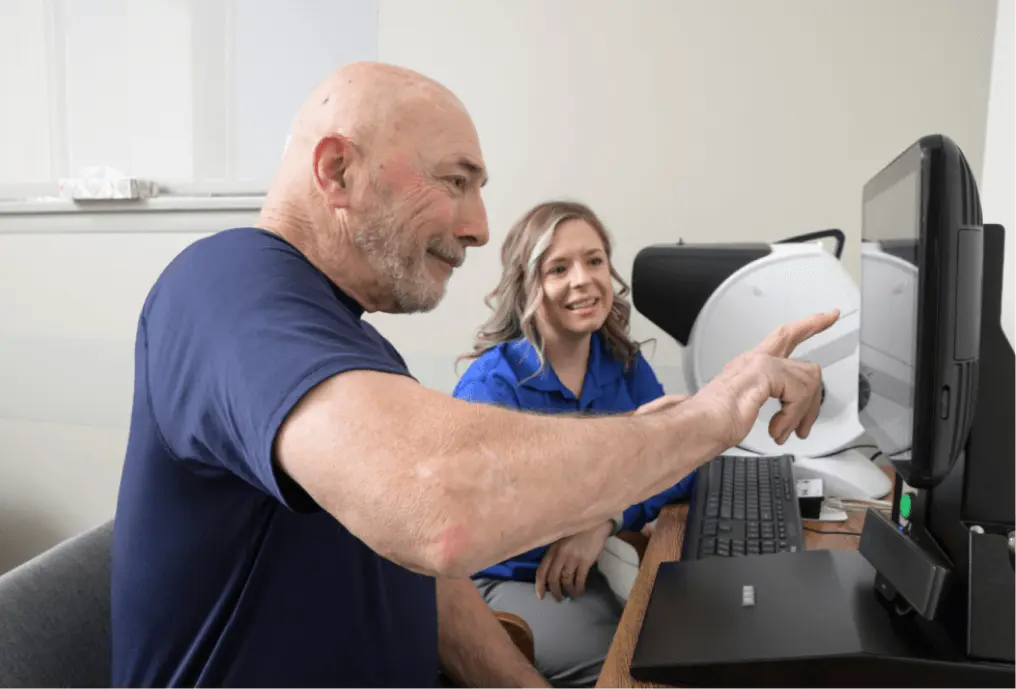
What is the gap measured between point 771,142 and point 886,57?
312 millimetres

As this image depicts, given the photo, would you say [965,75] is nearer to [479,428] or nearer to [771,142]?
[771,142]

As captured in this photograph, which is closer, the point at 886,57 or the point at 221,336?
the point at 221,336

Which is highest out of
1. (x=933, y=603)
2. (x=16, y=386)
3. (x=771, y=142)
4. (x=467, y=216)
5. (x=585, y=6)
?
(x=585, y=6)

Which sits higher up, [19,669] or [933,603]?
[933,603]

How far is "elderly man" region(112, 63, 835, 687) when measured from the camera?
0.53m

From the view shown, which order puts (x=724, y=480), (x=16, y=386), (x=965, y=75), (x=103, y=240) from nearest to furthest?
(x=724, y=480) < (x=965, y=75) < (x=103, y=240) < (x=16, y=386)

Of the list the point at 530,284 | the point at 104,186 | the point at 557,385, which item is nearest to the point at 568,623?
the point at 557,385

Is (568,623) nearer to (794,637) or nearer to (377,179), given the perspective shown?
(794,637)

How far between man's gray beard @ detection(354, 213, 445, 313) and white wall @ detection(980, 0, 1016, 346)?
0.91m

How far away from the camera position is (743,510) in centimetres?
111

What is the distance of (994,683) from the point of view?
1.98 feet

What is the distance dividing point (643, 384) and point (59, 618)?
4.22ft

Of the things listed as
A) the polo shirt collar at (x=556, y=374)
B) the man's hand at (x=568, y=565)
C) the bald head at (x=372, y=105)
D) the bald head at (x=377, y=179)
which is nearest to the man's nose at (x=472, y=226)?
the bald head at (x=377, y=179)

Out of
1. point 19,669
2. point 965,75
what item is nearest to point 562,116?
point 965,75
